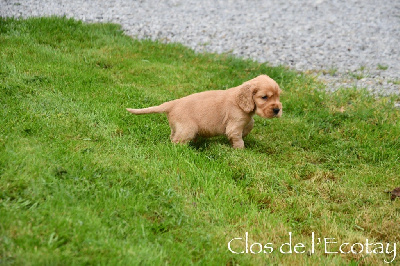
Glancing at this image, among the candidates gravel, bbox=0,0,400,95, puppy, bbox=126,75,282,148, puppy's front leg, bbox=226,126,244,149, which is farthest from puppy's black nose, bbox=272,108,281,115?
gravel, bbox=0,0,400,95

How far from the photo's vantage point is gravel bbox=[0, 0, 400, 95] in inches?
373

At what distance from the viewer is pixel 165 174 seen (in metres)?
4.34

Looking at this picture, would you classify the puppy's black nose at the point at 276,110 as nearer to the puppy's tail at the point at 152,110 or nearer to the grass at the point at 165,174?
the grass at the point at 165,174

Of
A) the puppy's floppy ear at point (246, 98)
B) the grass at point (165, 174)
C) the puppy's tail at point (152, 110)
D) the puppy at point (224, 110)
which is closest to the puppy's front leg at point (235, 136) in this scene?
the puppy at point (224, 110)

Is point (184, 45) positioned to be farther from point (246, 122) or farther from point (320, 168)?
point (320, 168)

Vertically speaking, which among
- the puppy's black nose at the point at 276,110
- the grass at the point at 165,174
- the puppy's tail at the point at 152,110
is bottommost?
the grass at the point at 165,174

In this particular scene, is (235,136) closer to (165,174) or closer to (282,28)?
(165,174)

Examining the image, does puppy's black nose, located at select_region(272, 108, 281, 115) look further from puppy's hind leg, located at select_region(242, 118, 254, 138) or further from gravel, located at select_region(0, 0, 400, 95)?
gravel, located at select_region(0, 0, 400, 95)

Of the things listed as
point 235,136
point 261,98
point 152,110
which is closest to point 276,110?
point 261,98

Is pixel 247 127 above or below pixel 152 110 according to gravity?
below

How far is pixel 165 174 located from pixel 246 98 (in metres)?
1.61

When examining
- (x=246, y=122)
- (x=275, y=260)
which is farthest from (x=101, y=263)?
(x=246, y=122)

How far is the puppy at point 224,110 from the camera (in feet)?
17.0

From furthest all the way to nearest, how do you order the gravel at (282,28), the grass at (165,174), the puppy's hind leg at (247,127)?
the gravel at (282,28) < the puppy's hind leg at (247,127) < the grass at (165,174)
